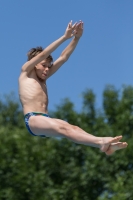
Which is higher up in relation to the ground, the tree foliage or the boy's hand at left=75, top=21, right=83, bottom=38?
the tree foliage

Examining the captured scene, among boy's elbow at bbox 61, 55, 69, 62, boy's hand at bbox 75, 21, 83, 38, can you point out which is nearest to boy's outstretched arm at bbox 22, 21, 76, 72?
boy's hand at bbox 75, 21, 83, 38

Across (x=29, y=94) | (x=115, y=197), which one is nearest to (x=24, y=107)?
(x=29, y=94)

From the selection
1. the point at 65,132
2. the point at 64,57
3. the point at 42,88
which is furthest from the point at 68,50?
the point at 65,132

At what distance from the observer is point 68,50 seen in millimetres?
8727

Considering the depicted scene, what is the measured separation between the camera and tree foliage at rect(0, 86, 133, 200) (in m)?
19.0

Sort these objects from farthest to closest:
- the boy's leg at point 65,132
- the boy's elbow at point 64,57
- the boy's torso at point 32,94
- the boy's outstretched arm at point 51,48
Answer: the boy's elbow at point 64,57 < the boy's torso at point 32,94 < the boy's outstretched arm at point 51,48 < the boy's leg at point 65,132

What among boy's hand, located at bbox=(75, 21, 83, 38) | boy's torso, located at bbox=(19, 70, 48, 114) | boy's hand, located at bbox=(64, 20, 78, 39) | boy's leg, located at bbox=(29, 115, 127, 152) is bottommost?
boy's leg, located at bbox=(29, 115, 127, 152)

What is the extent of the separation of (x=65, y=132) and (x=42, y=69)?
3.64ft

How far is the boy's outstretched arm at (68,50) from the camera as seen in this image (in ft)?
27.4

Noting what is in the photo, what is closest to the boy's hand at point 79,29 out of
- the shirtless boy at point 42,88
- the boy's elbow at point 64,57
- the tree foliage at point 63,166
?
the shirtless boy at point 42,88

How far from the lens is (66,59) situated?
8695 millimetres

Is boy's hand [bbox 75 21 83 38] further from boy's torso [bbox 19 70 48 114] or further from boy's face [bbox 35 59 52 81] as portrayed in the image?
boy's torso [bbox 19 70 48 114]

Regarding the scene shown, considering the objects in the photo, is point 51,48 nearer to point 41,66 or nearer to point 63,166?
point 41,66

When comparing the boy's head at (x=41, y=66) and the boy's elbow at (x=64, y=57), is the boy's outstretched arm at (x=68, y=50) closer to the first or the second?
the boy's elbow at (x=64, y=57)
